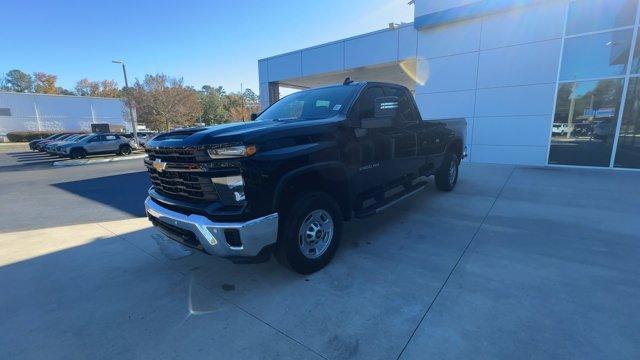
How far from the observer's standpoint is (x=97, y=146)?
1978 cm

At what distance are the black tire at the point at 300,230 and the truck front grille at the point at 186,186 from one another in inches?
28.0

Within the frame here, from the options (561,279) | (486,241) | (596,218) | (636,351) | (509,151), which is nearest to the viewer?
(636,351)

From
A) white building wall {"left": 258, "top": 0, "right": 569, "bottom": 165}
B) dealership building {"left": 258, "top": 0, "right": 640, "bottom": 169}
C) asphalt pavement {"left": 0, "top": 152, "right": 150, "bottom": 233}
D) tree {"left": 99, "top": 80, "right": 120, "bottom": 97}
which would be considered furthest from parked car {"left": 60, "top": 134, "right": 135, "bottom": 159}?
tree {"left": 99, "top": 80, "right": 120, "bottom": 97}

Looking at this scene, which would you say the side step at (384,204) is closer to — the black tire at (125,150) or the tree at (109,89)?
the black tire at (125,150)

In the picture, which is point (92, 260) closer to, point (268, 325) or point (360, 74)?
point (268, 325)

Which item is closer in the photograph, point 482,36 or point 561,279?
point 561,279

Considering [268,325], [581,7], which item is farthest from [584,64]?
[268,325]

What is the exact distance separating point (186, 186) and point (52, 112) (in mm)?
57605

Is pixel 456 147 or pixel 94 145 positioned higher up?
pixel 456 147

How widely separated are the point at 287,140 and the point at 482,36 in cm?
1106

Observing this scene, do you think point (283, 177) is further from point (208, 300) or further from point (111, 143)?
point (111, 143)

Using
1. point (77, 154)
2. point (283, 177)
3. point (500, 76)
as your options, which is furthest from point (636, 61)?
point (77, 154)

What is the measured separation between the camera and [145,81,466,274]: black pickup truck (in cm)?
263

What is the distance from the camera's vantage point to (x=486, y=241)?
4.09 m
